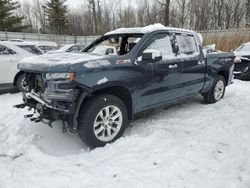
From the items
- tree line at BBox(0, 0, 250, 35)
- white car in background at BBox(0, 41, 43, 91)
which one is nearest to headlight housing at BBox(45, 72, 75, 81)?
white car in background at BBox(0, 41, 43, 91)

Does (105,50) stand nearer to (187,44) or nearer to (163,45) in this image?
(163,45)

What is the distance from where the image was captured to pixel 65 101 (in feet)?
12.9

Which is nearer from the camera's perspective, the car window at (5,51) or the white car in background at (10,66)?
the white car in background at (10,66)

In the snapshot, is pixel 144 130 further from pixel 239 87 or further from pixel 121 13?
pixel 121 13

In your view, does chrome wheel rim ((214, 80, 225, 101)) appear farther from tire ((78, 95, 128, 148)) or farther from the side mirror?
tire ((78, 95, 128, 148))

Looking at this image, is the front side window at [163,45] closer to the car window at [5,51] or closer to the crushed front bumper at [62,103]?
the crushed front bumper at [62,103]

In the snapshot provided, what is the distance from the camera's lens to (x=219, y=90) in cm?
703

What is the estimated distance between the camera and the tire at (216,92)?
22.3ft

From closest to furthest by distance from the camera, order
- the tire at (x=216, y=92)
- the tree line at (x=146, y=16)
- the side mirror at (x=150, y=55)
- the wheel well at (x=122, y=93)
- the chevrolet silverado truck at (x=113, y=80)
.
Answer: the chevrolet silverado truck at (x=113, y=80) < the wheel well at (x=122, y=93) < the side mirror at (x=150, y=55) < the tire at (x=216, y=92) < the tree line at (x=146, y=16)

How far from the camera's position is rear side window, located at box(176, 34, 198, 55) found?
18.5ft

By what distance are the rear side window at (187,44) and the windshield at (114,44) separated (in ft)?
3.31

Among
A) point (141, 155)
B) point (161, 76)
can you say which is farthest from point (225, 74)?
point (141, 155)

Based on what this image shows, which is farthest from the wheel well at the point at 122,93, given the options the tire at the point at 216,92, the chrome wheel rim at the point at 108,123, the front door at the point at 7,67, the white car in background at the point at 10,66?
the front door at the point at 7,67

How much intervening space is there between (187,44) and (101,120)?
272cm
